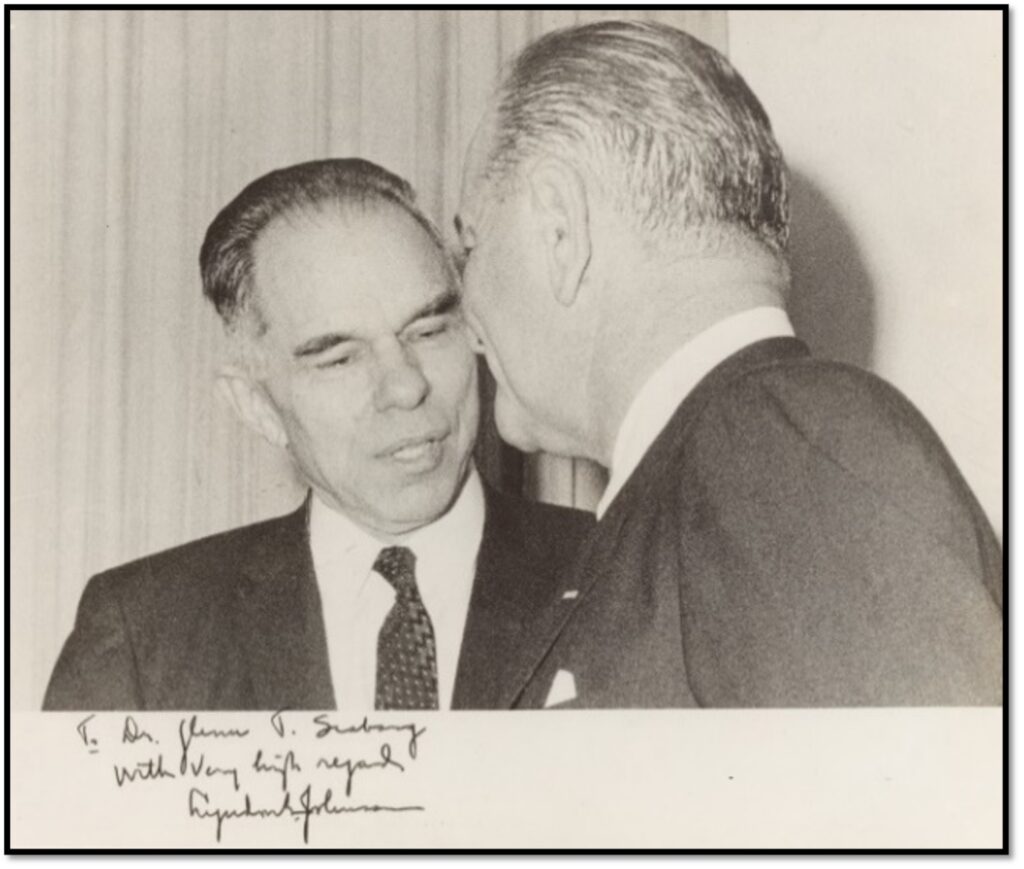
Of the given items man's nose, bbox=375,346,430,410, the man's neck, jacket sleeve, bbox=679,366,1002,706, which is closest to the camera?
jacket sleeve, bbox=679,366,1002,706

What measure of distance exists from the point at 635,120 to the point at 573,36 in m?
0.15

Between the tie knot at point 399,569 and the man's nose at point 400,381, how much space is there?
0.17 metres

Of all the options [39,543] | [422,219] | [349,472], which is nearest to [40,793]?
[39,543]

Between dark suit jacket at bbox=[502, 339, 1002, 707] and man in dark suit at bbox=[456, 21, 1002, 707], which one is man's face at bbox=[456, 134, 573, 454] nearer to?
man in dark suit at bbox=[456, 21, 1002, 707]

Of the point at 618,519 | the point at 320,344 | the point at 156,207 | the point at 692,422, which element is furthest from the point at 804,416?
the point at 156,207

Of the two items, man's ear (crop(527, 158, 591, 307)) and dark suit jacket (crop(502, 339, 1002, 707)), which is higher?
man's ear (crop(527, 158, 591, 307))

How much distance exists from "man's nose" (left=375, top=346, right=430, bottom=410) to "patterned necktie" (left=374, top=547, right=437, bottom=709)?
194mm

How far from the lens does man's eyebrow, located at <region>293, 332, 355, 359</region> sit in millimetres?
1606

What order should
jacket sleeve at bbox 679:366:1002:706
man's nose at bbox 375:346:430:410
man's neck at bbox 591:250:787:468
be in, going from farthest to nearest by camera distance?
man's nose at bbox 375:346:430:410
man's neck at bbox 591:250:787:468
jacket sleeve at bbox 679:366:1002:706

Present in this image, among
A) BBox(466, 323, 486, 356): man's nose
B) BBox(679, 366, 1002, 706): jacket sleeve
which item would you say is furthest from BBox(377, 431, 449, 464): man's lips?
BBox(679, 366, 1002, 706): jacket sleeve

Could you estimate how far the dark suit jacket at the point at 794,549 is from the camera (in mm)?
1378

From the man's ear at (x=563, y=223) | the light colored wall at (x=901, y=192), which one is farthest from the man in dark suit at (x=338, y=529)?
the light colored wall at (x=901, y=192)

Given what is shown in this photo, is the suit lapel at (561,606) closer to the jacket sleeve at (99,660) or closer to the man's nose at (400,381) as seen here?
the man's nose at (400,381)

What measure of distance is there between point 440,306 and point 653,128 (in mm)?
317
